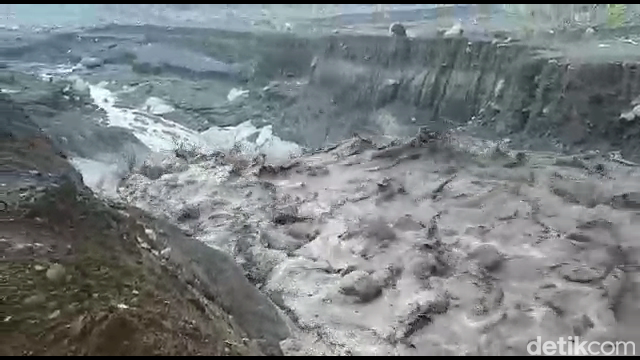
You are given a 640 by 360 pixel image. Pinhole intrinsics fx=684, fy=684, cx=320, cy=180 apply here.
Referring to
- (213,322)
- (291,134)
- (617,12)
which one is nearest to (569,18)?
(617,12)

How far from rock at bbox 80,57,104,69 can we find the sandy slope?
1202 centimetres

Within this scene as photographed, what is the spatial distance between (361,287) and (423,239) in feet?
4.69

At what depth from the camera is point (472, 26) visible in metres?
18.2

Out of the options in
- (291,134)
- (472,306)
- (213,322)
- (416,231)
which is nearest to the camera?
(213,322)

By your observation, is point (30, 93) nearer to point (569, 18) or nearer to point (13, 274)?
point (13, 274)

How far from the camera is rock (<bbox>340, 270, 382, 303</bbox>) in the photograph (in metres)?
5.89

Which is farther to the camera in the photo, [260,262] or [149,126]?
[149,126]

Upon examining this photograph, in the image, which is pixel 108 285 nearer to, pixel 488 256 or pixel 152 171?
pixel 488 256

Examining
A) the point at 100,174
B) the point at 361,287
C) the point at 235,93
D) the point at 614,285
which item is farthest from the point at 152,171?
the point at 235,93

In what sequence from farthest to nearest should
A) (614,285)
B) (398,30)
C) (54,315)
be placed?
(398,30), (614,285), (54,315)

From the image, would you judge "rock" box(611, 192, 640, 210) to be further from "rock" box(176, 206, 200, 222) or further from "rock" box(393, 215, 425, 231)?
"rock" box(176, 206, 200, 222)

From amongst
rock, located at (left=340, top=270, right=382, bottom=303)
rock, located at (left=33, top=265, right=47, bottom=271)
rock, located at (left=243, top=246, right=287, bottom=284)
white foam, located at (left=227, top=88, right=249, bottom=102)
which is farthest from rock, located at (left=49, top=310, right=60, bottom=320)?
white foam, located at (left=227, top=88, right=249, bottom=102)

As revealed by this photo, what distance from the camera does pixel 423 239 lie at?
7207mm

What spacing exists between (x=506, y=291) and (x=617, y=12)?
499 inches
